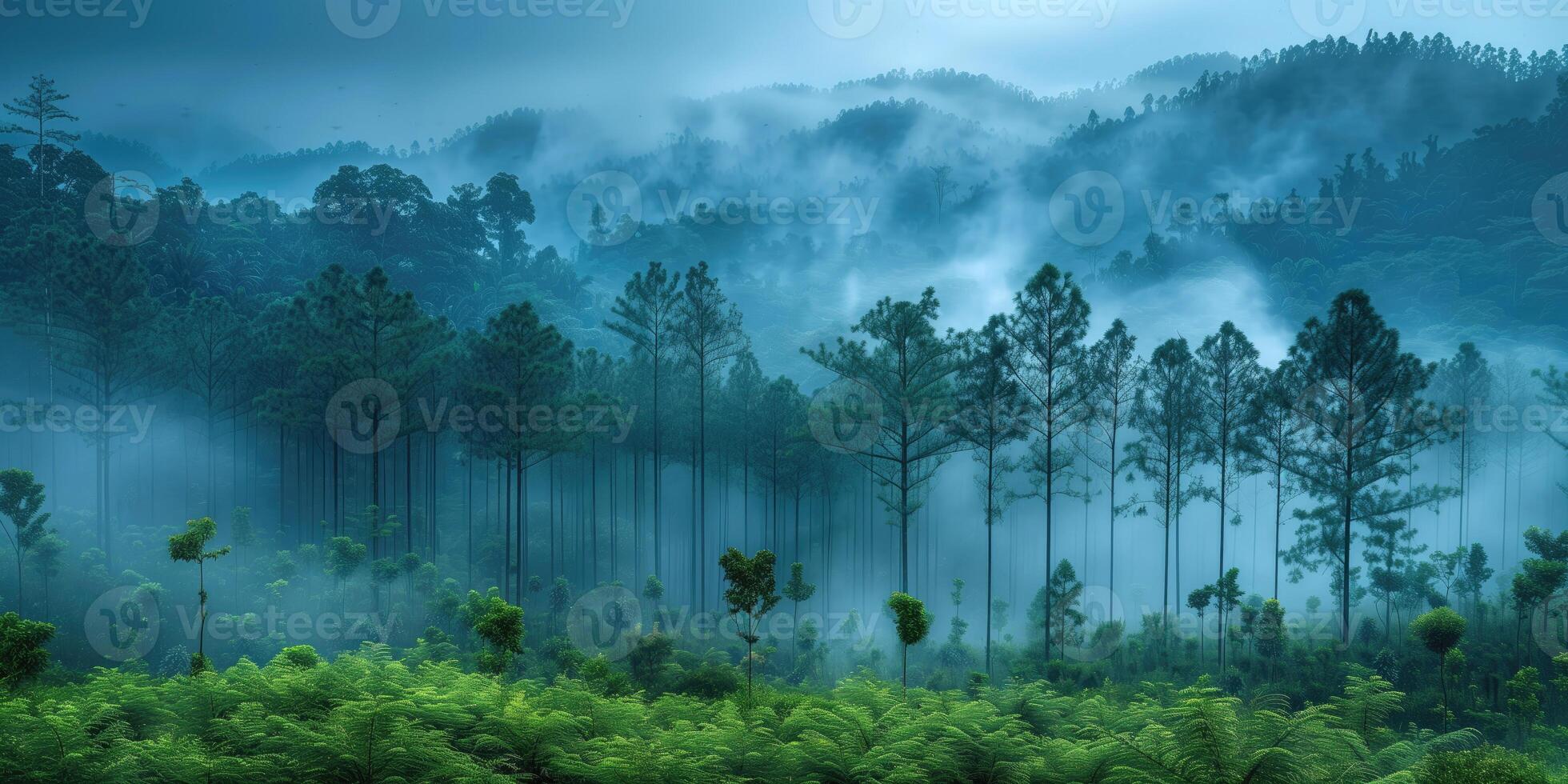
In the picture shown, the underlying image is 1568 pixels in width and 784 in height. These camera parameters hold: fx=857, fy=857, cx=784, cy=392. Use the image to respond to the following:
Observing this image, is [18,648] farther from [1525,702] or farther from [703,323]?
[1525,702]

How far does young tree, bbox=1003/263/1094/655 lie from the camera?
30734 millimetres

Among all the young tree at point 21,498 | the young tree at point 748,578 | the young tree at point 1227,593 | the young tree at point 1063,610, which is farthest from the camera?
the young tree at point 1063,610

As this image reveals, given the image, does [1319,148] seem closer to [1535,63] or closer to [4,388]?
[1535,63]

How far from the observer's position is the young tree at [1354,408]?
96.9ft

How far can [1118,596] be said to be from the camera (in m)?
58.3

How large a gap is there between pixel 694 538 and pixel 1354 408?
105 ft

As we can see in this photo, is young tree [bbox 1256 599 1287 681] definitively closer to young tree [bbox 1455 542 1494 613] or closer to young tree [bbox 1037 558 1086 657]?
young tree [bbox 1037 558 1086 657]

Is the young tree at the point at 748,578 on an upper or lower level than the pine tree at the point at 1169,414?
lower

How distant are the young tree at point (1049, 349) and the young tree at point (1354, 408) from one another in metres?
7.75

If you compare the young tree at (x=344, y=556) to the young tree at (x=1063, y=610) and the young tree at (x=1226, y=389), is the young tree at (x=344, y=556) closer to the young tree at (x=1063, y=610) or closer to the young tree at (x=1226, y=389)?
the young tree at (x=1063, y=610)

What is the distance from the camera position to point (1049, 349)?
3094cm

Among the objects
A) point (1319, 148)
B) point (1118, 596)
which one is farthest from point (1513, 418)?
point (1319, 148)

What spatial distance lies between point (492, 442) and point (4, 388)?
4490cm

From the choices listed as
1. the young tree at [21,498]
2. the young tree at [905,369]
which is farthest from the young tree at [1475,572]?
the young tree at [21,498]
